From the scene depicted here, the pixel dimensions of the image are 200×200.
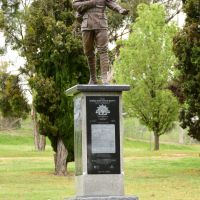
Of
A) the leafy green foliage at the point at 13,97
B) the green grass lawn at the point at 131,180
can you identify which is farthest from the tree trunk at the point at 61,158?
the leafy green foliage at the point at 13,97

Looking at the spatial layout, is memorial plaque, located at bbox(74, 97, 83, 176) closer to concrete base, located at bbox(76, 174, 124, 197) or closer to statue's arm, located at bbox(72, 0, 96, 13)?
concrete base, located at bbox(76, 174, 124, 197)

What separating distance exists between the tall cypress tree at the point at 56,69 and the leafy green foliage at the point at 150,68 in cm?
Result: 1849

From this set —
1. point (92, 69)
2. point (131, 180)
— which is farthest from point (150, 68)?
point (92, 69)

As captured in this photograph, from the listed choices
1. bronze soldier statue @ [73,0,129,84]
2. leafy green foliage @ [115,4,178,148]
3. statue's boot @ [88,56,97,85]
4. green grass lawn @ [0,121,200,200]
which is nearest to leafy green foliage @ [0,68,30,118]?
leafy green foliage @ [115,4,178,148]

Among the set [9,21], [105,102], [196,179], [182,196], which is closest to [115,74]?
[9,21]

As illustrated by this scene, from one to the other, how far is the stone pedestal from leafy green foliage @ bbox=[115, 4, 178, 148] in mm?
32371

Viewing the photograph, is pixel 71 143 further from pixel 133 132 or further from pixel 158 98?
pixel 133 132

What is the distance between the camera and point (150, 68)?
45.1m

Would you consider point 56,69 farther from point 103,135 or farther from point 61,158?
point 103,135

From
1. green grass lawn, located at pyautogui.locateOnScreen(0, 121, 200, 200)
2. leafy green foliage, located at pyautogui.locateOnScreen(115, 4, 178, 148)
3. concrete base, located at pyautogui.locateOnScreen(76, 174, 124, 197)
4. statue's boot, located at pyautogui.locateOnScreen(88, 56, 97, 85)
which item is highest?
leafy green foliage, located at pyautogui.locateOnScreen(115, 4, 178, 148)

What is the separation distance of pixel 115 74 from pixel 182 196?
29.6 metres

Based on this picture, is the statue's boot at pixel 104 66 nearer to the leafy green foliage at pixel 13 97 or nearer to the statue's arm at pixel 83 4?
the statue's arm at pixel 83 4

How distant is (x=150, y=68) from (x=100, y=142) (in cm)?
3310

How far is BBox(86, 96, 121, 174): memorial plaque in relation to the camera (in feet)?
40.1
